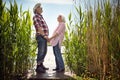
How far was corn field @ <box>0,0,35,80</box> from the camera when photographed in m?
6.45

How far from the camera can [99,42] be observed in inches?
275

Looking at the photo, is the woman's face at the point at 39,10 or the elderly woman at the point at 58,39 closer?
the woman's face at the point at 39,10

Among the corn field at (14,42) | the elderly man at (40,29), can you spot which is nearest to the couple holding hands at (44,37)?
the elderly man at (40,29)

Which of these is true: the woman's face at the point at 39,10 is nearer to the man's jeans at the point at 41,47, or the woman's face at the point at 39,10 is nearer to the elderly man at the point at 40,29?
the elderly man at the point at 40,29

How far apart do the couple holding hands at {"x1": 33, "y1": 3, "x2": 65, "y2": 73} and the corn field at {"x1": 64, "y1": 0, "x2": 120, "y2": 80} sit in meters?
0.64

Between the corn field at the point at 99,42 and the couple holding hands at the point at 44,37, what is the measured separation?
2.11 feet

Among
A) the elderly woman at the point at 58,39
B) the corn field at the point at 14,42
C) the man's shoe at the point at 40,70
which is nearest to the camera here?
the corn field at the point at 14,42

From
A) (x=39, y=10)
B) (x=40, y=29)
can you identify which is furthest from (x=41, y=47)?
(x=39, y=10)

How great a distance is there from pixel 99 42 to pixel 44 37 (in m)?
2.03

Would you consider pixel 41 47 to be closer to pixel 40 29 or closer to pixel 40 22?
pixel 40 29

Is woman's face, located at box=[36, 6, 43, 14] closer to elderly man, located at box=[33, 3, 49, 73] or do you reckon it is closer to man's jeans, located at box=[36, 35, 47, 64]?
elderly man, located at box=[33, 3, 49, 73]

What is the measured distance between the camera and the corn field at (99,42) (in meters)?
6.52

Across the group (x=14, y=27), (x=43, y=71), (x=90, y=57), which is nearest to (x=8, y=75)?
(x=14, y=27)

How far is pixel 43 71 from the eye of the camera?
28.9 feet
